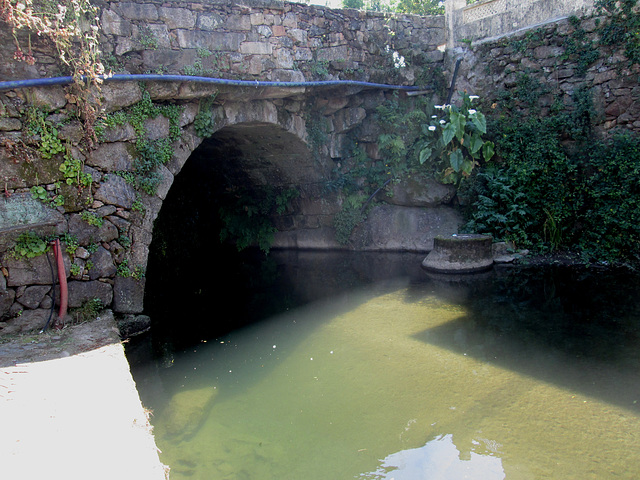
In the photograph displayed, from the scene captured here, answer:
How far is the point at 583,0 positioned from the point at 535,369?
659 centimetres

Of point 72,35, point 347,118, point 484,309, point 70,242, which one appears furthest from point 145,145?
point 484,309

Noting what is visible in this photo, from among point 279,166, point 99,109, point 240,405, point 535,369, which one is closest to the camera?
point 240,405

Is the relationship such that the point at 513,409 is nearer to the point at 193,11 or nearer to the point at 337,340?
the point at 337,340

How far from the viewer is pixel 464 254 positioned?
7996 millimetres

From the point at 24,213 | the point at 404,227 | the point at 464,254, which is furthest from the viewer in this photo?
the point at 404,227

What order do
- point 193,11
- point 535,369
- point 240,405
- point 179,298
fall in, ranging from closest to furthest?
point 240,405 < point 535,369 < point 193,11 < point 179,298

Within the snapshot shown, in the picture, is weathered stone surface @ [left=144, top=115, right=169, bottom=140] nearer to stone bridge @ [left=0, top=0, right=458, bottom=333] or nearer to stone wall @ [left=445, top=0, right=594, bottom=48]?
stone bridge @ [left=0, top=0, right=458, bottom=333]

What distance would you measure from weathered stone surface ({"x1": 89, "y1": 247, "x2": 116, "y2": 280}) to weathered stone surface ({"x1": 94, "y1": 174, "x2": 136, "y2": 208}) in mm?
544

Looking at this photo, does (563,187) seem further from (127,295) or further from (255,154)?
(127,295)

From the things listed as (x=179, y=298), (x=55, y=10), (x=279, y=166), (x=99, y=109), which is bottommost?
(x=179, y=298)

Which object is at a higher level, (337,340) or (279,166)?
(279,166)

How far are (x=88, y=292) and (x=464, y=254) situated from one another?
5.64m

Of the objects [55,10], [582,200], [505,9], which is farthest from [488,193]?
[55,10]

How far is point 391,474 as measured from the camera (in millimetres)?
3154
